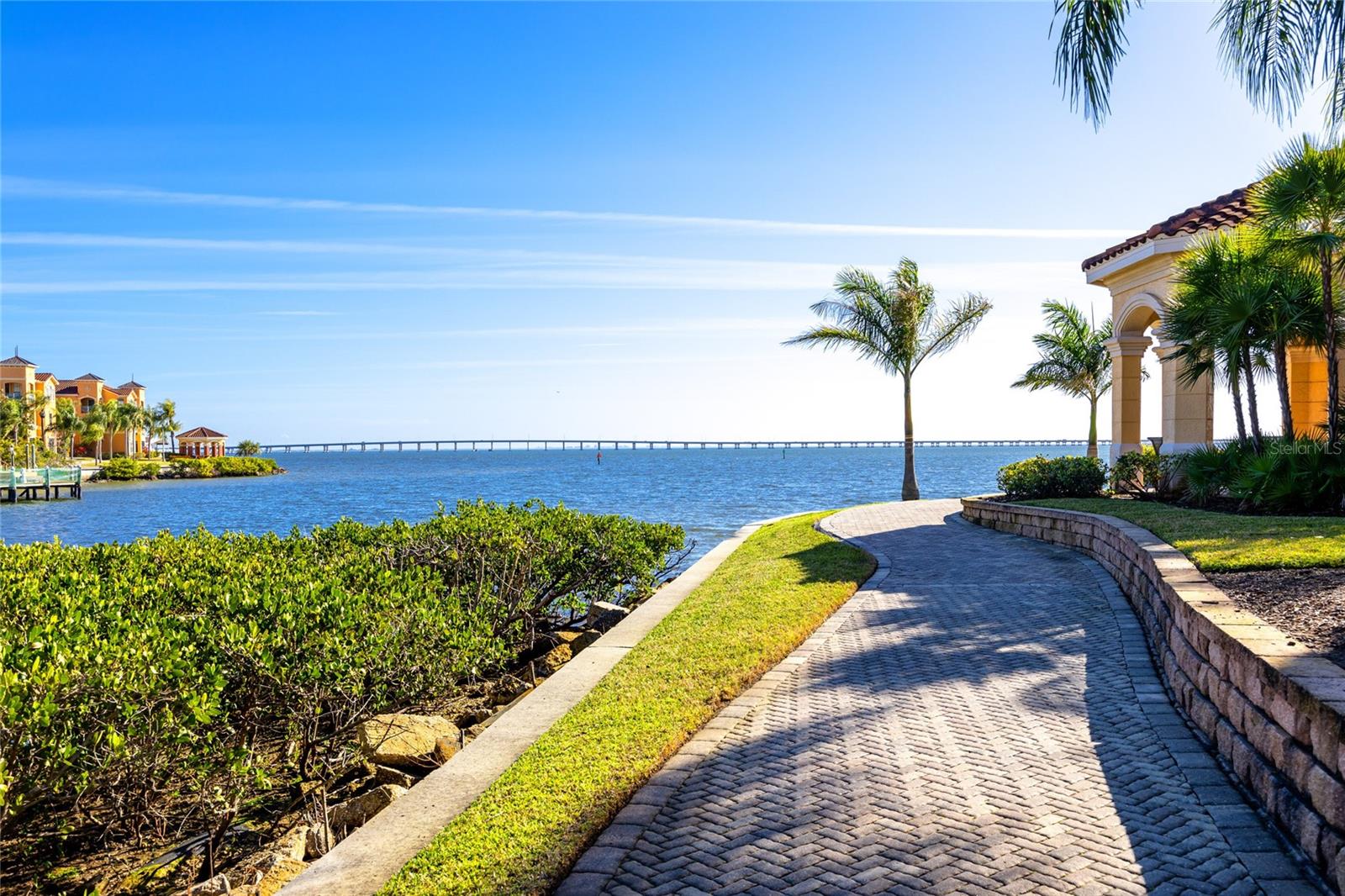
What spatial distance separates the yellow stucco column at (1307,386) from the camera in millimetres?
18266

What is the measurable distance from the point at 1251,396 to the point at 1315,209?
2.92m

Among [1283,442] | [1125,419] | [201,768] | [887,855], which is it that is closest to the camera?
[887,855]

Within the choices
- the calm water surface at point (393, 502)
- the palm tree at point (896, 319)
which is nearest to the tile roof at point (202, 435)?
the calm water surface at point (393, 502)

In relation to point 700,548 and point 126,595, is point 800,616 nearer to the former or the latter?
point 126,595

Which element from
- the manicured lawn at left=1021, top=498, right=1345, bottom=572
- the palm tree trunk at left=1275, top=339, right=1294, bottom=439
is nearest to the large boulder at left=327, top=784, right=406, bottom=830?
the manicured lawn at left=1021, top=498, right=1345, bottom=572

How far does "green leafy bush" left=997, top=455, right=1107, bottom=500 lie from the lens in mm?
18328

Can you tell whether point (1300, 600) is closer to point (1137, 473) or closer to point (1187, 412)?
point (1187, 412)

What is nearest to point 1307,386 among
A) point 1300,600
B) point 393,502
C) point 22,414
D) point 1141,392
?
point 1141,392

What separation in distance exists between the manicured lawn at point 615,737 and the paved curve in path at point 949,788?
0.16 metres

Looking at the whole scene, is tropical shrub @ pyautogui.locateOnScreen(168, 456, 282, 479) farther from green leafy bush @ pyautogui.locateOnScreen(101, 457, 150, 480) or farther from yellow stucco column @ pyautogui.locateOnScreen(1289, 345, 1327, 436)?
yellow stucco column @ pyautogui.locateOnScreen(1289, 345, 1327, 436)

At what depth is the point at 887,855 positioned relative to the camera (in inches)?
159

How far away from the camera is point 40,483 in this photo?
6222cm

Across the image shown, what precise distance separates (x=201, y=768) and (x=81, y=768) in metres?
0.63

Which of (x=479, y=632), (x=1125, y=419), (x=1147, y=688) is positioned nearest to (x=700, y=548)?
(x=1125, y=419)
